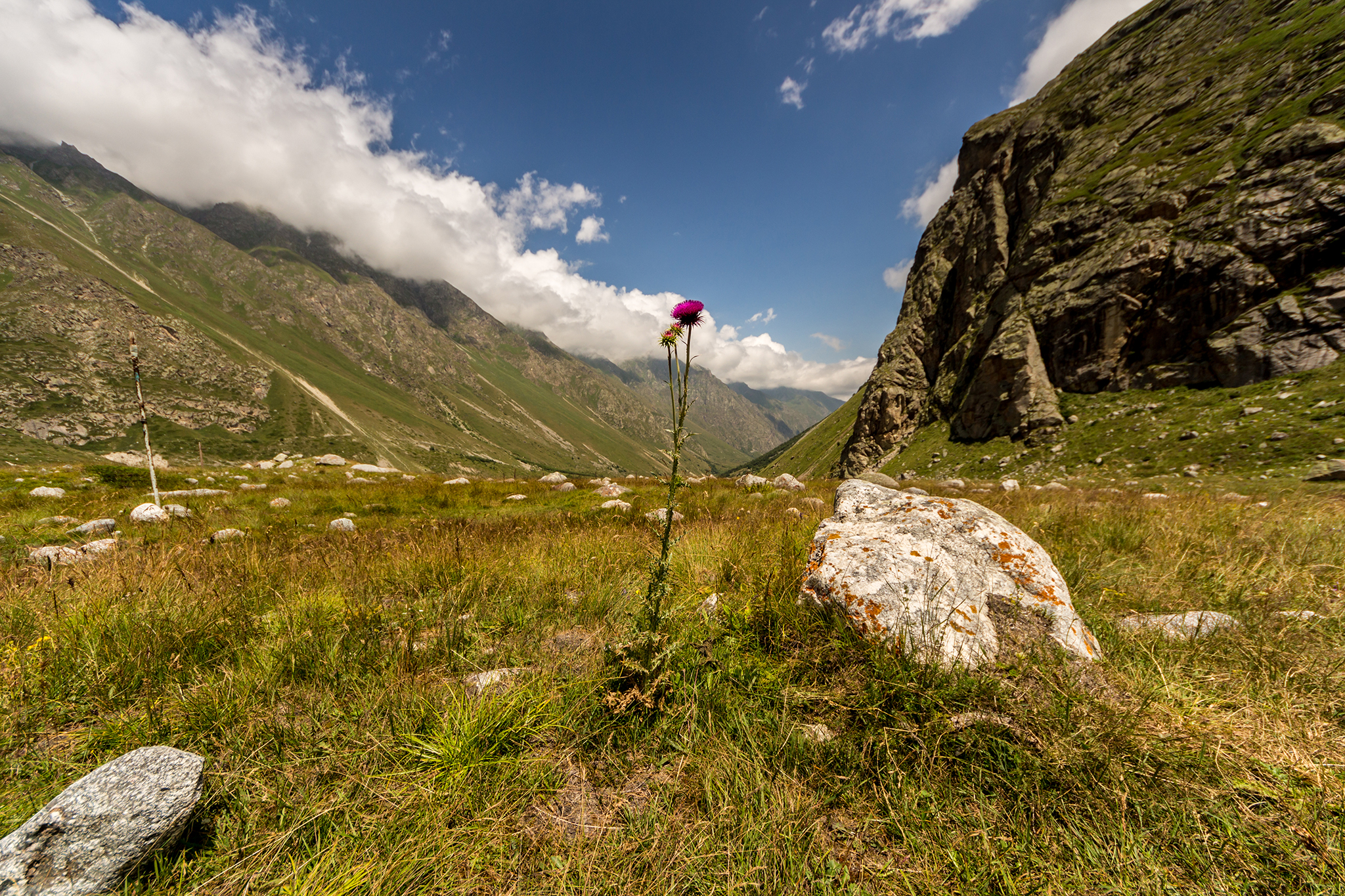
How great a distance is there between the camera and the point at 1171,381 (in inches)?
1105

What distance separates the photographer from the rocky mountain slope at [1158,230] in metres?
24.6

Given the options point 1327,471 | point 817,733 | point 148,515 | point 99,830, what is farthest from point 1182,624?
point 1327,471

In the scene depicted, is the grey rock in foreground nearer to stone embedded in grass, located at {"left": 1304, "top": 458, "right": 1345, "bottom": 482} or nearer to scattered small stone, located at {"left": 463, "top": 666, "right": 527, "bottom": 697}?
scattered small stone, located at {"left": 463, "top": 666, "right": 527, "bottom": 697}

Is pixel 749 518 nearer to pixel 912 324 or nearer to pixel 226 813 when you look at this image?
pixel 226 813

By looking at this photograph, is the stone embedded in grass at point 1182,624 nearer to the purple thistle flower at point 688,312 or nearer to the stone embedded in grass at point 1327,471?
the purple thistle flower at point 688,312

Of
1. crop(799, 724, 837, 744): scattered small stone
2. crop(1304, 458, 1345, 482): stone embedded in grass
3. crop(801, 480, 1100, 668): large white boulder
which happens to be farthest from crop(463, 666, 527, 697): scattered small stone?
crop(1304, 458, 1345, 482): stone embedded in grass

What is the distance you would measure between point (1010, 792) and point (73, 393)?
215384 mm

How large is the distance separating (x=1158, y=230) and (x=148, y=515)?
53270 mm

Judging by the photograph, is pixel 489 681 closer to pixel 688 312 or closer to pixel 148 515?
pixel 688 312

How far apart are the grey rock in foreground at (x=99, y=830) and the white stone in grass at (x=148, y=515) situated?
10.0m

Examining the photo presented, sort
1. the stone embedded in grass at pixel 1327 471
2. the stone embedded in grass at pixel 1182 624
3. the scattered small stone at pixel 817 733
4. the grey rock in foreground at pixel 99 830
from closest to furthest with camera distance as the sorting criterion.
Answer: the grey rock in foreground at pixel 99 830 < the scattered small stone at pixel 817 733 < the stone embedded in grass at pixel 1182 624 < the stone embedded in grass at pixel 1327 471

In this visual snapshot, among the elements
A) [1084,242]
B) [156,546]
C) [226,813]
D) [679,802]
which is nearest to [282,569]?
[156,546]

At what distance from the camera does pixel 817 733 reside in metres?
2.64

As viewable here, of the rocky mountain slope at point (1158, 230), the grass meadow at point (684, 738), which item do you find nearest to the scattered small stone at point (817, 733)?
the grass meadow at point (684, 738)
